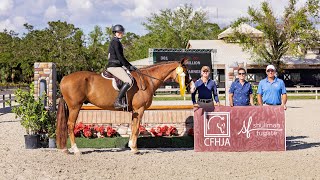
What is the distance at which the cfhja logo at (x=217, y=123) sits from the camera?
34.1 ft

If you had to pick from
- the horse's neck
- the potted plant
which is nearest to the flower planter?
the potted plant

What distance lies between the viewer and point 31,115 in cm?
1090

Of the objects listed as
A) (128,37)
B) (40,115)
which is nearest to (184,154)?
(40,115)

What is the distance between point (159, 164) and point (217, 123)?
2.19 meters

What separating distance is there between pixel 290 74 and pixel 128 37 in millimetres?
59981

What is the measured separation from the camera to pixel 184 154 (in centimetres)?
991

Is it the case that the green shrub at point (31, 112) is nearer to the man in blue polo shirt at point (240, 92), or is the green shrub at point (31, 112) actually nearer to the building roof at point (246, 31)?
the man in blue polo shirt at point (240, 92)

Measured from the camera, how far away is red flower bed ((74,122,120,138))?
1098 centimetres

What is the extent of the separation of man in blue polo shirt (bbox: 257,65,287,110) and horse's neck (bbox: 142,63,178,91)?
191cm

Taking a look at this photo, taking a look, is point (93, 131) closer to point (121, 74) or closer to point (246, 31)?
point (121, 74)

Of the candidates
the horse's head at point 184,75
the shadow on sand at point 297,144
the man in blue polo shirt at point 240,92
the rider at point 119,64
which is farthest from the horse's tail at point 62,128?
the shadow on sand at point 297,144

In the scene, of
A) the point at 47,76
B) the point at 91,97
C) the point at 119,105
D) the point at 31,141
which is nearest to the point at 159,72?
the point at 119,105

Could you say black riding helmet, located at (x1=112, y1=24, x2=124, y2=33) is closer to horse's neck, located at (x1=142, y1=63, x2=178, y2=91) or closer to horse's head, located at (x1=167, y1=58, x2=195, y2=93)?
horse's neck, located at (x1=142, y1=63, x2=178, y2=91)

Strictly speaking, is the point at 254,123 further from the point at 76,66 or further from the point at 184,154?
the point at 76,66
